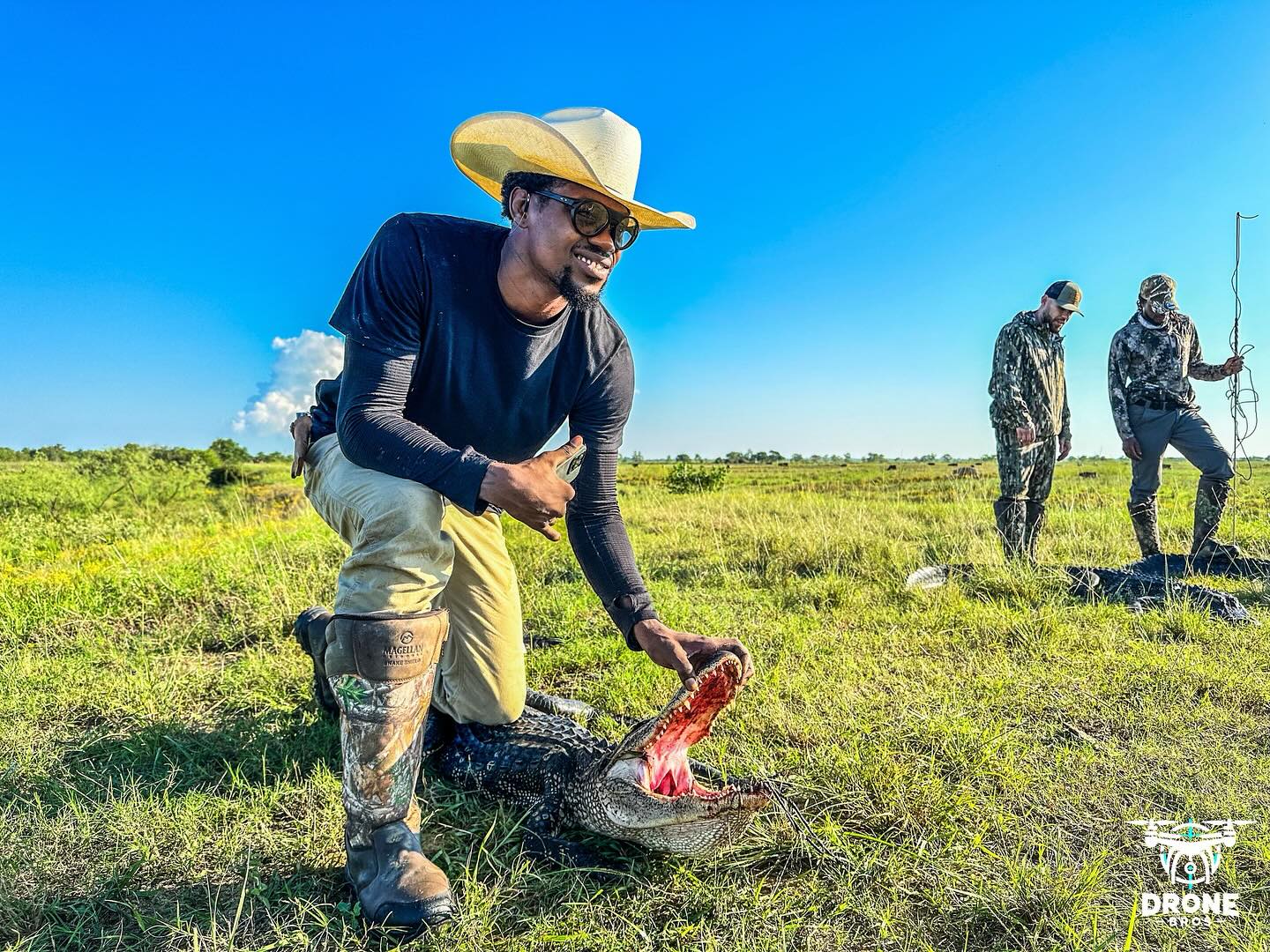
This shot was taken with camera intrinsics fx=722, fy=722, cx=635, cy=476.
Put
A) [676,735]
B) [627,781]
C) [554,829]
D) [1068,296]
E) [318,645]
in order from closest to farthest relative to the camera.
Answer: [627,781] → [676,735] → [554,829] → [318,645] → [1068,296]

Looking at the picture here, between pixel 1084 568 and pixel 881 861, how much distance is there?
428cm

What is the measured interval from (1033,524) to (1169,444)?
1.55 meters

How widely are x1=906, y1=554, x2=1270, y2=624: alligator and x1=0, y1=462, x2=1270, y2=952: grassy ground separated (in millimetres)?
209

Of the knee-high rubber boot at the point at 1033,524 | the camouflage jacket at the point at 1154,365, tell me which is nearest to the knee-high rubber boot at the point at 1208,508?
the camouflage jacket at the point at 1154,365

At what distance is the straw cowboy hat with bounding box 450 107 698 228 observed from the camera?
2307 millimetres

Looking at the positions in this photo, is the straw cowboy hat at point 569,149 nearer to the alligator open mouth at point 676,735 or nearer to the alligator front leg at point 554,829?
the alligator open mouth at point 676,735

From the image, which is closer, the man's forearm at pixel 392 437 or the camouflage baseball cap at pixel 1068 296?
the man's forearm at pixel 392 437

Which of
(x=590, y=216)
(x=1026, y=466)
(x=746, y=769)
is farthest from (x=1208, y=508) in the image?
(x=590, y=216)

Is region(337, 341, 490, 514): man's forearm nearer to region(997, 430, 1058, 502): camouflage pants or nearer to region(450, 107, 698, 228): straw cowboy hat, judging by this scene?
region(450, 107, 698, 228): straw cowboy hat

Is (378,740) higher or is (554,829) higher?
(378,740)

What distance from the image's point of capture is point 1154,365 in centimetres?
686

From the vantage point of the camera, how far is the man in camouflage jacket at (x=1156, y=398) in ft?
22.2

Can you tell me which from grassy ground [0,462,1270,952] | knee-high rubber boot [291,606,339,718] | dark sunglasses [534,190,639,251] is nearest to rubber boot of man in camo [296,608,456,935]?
grassy ground [0,462,1270,952]

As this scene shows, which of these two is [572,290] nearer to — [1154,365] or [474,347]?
[474,347]
